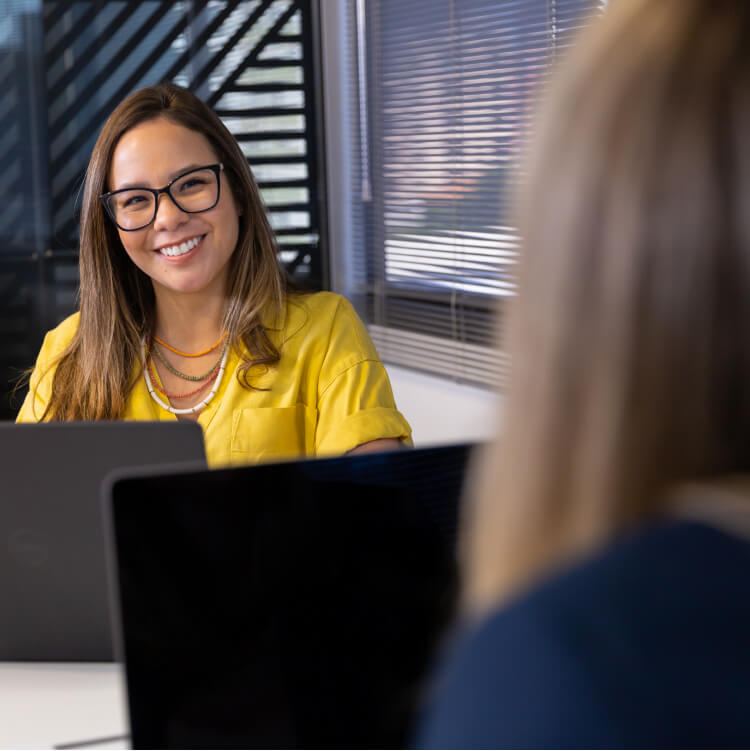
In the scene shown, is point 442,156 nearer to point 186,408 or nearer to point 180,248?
point 180,248

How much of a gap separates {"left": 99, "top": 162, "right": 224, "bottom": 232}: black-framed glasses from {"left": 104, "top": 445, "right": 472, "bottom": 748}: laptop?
1197mm

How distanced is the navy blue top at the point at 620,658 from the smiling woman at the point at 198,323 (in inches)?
52.9

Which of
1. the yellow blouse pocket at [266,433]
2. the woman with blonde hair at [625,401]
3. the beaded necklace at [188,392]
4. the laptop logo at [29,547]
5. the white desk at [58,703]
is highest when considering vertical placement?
the woman with blonde hair at [625,401]

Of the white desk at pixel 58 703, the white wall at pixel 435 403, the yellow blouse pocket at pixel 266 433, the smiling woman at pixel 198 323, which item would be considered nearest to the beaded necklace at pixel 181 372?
the smiling woman at pixel 198 323

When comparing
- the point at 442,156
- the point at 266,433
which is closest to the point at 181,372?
the point at 266,433

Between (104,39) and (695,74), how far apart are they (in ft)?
11.4

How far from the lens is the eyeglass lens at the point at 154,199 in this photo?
1847mm

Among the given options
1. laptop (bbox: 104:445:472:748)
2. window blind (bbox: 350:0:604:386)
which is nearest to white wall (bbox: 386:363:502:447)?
window blind (bbox: 350:0:604:386)

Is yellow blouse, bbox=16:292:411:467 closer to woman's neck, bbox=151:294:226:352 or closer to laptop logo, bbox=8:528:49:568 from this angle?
woman's neck, bbox=151:294:226:352

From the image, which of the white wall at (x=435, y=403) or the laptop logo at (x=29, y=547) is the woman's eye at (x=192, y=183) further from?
the white wall at (x=435, y=403)

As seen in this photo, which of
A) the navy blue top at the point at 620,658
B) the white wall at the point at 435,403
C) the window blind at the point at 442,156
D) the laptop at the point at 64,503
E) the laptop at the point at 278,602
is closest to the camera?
the navy blue top at the point at 620,658

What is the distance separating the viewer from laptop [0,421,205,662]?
105cm

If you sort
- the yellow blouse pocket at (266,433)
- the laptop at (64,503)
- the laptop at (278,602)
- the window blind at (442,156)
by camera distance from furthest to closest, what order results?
the window blind at (442,156) < the yellow blouse pocket at (266,433) < the laptop at (64,503) < the laptop at (278,602)

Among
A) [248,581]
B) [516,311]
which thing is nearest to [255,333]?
[248,581]
